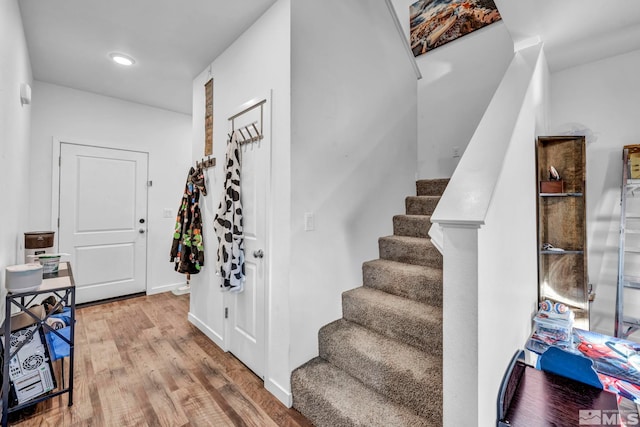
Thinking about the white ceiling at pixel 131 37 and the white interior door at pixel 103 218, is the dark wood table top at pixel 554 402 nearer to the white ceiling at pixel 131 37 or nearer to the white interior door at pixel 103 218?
the white ceiling at pixel 131 37

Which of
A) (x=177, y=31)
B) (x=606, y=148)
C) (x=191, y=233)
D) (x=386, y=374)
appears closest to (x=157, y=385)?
(x=191, y=233)

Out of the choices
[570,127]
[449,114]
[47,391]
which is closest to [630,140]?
[570,127]

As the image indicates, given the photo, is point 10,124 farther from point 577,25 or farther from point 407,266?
point 577,25

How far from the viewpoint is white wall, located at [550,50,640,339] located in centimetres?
208

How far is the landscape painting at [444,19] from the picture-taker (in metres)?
3.05

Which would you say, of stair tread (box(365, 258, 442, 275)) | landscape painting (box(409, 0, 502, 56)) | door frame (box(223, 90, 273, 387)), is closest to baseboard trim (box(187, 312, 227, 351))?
door frame (box(223, 90, 273, 387))

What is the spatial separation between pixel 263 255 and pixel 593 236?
256cm

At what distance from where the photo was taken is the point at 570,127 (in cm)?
227

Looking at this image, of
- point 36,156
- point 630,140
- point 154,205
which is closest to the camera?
point 630,140

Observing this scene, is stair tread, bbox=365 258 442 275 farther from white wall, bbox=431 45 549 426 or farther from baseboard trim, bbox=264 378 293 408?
baseboard trim, bbox=264 378 293 408

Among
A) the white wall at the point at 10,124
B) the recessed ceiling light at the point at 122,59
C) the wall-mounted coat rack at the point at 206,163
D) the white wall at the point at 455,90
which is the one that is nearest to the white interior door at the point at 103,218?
the white wall at the point at 10,124

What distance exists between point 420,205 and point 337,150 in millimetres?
1128

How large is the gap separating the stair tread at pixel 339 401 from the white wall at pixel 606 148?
6.32ft

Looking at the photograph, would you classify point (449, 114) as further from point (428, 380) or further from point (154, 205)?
point (154, 205)
